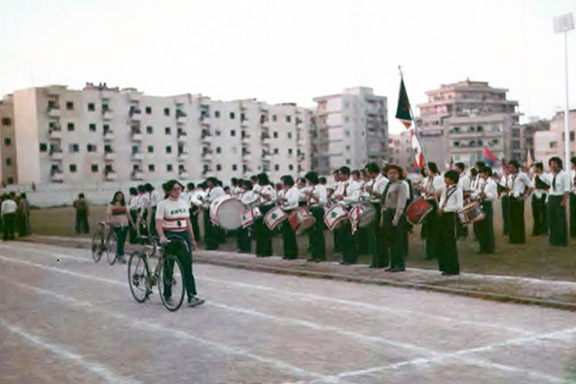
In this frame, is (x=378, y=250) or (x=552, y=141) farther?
(x=552, y=141)

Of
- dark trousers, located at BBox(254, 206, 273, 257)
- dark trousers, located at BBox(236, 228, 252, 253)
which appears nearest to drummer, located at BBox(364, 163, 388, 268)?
dark trousers, located at BBox(254, 206, 273, 257)

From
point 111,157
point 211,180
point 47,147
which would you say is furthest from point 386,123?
point 211,180

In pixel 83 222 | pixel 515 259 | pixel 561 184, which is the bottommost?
pixel 515 259

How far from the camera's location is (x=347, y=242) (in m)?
15.7

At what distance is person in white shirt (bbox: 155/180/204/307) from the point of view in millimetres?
11047

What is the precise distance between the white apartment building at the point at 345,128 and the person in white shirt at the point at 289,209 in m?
105

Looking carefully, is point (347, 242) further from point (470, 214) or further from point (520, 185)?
point (520, 185)

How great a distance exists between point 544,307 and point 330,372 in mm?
4459

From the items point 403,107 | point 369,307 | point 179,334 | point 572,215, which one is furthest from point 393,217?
point 572,215

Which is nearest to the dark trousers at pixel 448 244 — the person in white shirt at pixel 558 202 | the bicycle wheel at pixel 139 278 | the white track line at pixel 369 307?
the white track line at pixel 369 307

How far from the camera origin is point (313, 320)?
31.9ft

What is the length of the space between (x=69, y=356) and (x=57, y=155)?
80.7 m

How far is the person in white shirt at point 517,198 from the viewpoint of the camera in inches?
708

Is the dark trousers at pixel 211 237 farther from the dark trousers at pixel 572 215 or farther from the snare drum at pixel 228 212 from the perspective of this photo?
the dark trousers at pixel 572 215
